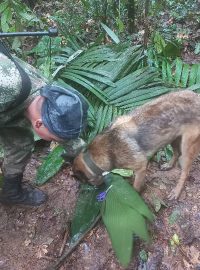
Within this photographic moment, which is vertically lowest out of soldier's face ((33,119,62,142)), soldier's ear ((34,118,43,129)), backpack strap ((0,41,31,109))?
soldier's face ((33,119,62,142))

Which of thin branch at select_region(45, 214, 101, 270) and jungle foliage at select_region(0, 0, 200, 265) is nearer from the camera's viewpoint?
thin branch at select_region(45, 214, 101, 270)

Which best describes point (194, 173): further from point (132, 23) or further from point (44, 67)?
point (132, 23)

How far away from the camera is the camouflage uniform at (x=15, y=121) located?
2.72 meters

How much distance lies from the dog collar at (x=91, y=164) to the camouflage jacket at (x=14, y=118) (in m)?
0.57

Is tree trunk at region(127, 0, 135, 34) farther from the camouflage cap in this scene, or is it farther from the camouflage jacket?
the camouflage cap

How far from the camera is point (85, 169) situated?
11.9ft

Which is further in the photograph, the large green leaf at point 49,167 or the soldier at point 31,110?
the large green leaf at point 49,167

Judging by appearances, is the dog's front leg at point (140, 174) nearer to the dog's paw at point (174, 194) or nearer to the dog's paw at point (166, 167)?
the dog's paw at point (174, 194)

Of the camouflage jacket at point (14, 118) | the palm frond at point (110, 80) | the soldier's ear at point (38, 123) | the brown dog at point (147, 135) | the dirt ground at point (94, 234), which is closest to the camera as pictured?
the camouflage jacket at point (14, 118)

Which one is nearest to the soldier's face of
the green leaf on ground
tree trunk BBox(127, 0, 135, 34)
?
the green leaf on ground

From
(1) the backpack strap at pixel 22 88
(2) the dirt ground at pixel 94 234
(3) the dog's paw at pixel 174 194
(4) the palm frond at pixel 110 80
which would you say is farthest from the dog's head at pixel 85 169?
(4) the palm frond at pixel 110 80

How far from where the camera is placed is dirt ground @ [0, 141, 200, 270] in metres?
3.63

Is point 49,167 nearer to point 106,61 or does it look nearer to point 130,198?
point 130,198

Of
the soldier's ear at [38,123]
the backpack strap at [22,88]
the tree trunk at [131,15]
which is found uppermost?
the backpack strap at [22,88]
